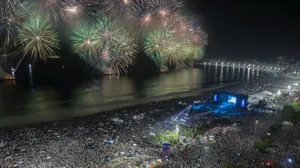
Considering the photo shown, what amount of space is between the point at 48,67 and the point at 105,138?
4568 cm

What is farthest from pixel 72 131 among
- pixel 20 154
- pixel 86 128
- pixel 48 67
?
pixel 48 67

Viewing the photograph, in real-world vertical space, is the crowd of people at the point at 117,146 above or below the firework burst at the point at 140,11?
below

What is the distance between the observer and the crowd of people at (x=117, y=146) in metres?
10.5

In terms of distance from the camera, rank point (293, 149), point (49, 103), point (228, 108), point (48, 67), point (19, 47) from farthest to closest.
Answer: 1. point (48, 67)
2. point (19, 47)
3. point (49, 103)
4. point (228, 108)
5. point (293, 149)

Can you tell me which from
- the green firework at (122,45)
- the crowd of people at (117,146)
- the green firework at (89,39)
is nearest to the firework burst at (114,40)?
the green firework at (122,45)

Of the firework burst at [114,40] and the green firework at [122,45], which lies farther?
the green firework at [122,45]

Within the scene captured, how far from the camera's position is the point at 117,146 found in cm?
1230

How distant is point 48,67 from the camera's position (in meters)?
53.1

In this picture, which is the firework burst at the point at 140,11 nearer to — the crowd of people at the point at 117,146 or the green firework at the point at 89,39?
the green firework at the point at 89,39

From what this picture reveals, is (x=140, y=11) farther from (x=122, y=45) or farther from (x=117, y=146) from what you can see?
(x=117, y=146)

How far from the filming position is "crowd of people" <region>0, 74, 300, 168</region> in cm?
1053

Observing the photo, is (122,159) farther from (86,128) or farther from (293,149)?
(293,149)

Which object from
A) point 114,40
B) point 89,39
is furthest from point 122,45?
point 89,39

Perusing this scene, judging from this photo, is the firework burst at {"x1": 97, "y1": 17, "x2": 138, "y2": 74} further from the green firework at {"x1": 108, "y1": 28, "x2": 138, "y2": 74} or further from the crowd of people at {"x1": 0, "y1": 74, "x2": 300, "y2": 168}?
the crowd of people at {"x1": 0, "y1": 74, "x2": 300, "y2": 168}
